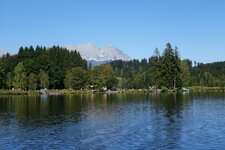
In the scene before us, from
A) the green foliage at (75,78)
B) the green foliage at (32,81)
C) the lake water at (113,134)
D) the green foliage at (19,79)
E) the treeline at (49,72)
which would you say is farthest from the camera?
the green foliage at (75,78)

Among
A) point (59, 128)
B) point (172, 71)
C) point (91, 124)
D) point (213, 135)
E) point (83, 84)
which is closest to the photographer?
point (213, 135)

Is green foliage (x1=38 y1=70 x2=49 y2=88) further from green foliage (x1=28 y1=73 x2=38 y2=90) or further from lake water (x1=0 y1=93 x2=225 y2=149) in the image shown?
lake water (x1=0 y1=93 x2=225 y2=149)

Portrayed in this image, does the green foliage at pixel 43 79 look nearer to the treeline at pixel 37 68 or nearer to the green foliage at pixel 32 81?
the treeline at pixel 37 68

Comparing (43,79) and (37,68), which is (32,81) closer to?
(43,79)

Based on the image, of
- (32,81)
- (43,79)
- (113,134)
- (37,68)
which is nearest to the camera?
(113,134)

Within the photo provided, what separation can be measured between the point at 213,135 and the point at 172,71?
126157 millimetres

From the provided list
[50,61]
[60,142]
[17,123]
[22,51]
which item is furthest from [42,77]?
[60,142]

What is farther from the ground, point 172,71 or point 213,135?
point 172,71

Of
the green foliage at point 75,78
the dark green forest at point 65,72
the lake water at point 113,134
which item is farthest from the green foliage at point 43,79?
the lake water at point 113,134

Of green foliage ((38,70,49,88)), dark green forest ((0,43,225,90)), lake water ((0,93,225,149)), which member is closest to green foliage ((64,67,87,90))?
dark green forest ((0,43,225,90))

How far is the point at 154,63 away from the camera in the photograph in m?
168

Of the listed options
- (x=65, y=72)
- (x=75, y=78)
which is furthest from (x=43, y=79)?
(x=65, y=72)

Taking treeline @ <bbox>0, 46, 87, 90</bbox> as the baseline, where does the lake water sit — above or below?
below

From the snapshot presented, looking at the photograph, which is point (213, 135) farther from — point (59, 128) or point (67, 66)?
point (67, 66)
